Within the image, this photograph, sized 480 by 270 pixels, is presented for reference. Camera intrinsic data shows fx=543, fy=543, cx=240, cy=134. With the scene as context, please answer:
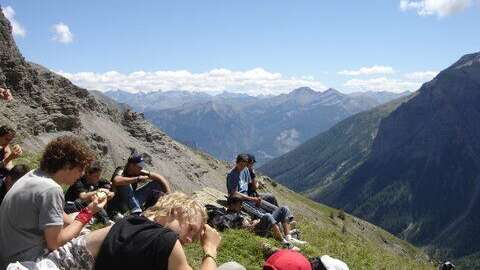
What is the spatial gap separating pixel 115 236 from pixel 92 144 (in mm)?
24071

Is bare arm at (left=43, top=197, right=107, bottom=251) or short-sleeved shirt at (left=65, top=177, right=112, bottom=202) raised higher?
bare arm at (left=43, top=197, right=107, bottom=251)

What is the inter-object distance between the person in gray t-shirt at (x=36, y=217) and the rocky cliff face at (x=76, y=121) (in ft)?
64.6

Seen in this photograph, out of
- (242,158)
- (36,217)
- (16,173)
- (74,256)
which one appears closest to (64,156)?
(36,217)

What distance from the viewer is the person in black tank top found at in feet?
18.7

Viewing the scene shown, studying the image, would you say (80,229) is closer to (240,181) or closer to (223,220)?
(223,220)

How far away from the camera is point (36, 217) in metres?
7.25

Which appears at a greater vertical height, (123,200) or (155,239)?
(155,239)

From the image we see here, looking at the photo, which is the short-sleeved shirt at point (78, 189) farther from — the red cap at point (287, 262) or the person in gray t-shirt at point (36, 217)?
the red cap at point (287, 262)

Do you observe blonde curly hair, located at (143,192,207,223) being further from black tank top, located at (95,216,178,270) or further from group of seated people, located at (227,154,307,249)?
group of seated people, located at (227,154,307,249)

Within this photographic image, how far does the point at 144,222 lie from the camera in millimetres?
6020

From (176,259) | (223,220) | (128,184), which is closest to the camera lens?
(176,259)

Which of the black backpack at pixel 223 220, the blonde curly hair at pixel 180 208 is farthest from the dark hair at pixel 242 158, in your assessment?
the blonde curly hair at pixel 180 208

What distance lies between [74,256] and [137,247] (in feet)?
5.06

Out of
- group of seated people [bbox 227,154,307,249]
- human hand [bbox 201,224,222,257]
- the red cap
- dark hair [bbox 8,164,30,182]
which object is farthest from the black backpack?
human hand [bbox 201,224,222,257]
